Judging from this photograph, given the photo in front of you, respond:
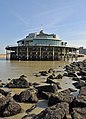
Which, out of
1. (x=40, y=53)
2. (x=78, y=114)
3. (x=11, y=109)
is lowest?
(x=11, y=109)

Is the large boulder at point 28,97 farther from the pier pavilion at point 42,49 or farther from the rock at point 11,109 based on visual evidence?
the pier pavilion at point 42,49

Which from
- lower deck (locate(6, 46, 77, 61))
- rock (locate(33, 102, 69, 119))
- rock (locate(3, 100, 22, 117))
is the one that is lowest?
rock (locate(3, 100, 22, 117))

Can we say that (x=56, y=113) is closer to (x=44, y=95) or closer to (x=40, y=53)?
(x=44, y=95)

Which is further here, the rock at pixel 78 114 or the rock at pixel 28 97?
the rock at pixel 28 97

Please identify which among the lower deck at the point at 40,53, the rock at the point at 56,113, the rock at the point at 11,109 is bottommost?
the rock at the point at 11,109

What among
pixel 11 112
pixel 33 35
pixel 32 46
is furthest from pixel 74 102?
pixel 33 35

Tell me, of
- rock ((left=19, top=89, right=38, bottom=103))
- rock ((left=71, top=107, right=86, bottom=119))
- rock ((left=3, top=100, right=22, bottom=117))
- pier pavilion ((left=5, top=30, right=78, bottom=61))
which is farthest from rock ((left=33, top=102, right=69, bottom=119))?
pier pavilion ((left=5, top=30, right=78, bottom=61))

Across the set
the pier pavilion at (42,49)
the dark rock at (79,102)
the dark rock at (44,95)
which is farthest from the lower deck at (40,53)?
the dark rock at (79,102)

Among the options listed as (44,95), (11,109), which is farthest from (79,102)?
(44,95)

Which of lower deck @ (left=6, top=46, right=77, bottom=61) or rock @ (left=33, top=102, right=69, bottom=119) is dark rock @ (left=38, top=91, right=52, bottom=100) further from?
lower deck @ (left=6, top=46, right=77, bottom=61)

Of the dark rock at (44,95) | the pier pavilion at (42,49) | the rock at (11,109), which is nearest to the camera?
the rock at (11,109)

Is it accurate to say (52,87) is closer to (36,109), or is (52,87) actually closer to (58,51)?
(36,109)

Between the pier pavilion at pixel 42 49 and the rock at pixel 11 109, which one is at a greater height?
the pier pavilion at pixel 42 49

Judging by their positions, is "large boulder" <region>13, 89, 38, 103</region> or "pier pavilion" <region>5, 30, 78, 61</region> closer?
"large boulder" <region>13, 89, 38, 103</region>
